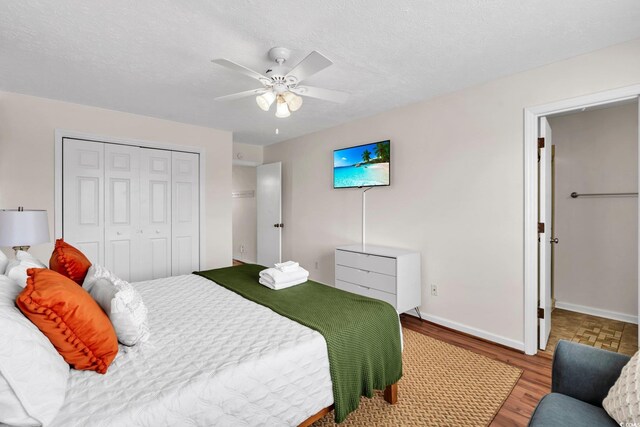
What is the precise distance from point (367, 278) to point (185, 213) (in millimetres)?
2530

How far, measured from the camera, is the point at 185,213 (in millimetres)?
4191

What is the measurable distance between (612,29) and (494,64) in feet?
2.23

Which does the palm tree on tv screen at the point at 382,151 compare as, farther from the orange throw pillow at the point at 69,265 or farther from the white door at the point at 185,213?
the orange throw pillow at the point at 69,265

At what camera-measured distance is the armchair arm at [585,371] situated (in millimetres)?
1301

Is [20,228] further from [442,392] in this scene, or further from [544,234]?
[544,234]

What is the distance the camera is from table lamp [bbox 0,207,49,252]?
2395 mm

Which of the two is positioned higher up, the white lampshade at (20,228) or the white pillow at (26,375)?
the white lampshade at (20,228)

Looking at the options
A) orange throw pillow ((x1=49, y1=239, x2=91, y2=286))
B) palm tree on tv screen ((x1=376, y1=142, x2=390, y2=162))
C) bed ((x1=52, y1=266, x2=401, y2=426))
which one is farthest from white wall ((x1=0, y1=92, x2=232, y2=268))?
Answer: palm tree on tv screen ((x1=376, y1=142, x2=390, y2=162))

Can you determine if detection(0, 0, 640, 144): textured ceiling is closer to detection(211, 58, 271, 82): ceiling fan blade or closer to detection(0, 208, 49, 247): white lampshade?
detection(211, 58, 271, 82): ceiling fan blade

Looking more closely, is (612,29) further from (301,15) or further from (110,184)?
(110,184)

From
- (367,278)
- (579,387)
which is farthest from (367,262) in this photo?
(579,387)

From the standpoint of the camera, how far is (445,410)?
190 centimetres

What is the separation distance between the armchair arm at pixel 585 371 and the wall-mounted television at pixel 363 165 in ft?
7.95

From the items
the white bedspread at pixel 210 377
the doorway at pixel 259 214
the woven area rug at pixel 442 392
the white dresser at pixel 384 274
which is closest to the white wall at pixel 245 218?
the doorway at pixel 259 214
